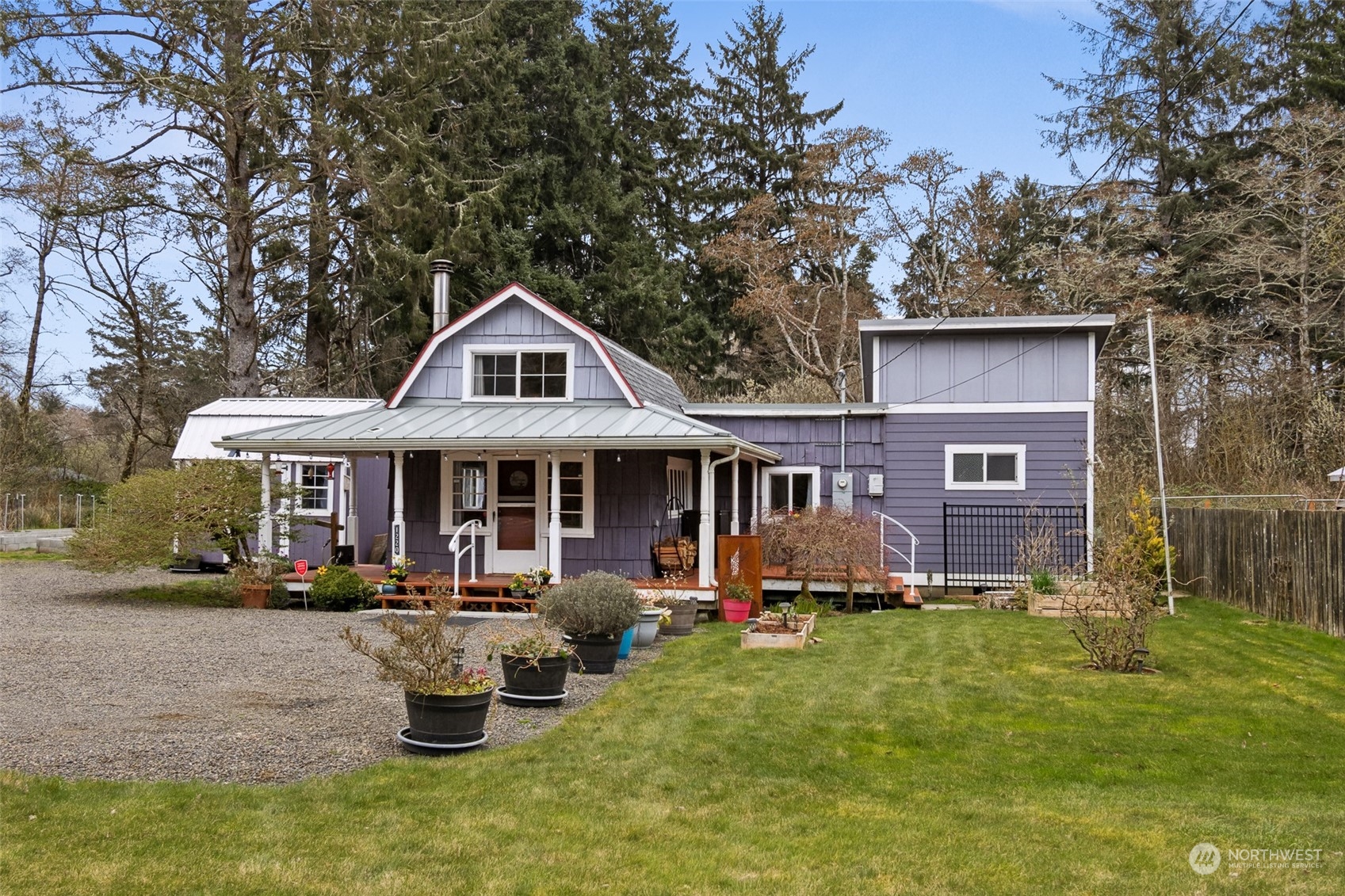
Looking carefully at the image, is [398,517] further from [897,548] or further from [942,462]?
[942,462]

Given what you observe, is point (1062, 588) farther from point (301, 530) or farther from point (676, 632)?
point (301, 530)

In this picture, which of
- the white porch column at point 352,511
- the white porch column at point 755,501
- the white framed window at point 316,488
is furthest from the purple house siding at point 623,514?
the white framed window at point 316,488

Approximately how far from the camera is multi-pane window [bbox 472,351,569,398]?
16016 millimetres

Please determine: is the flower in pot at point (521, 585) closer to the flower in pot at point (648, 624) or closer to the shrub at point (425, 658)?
the flower in pot at point (648, 624)

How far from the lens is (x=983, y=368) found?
1652 centimetres

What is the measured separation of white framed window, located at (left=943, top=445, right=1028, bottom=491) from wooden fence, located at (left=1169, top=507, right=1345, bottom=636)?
2857 mm

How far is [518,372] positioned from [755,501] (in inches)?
182

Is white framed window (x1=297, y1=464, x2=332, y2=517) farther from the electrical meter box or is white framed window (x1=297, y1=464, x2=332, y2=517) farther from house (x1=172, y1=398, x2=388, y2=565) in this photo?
the electrical meter box

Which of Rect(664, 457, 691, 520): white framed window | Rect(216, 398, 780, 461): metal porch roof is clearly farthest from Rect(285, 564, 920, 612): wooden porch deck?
Rect(216, 398, 780, 461): metal porch roof

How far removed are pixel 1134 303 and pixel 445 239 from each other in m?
18.4

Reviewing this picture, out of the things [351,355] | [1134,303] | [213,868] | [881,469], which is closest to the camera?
[213,868]

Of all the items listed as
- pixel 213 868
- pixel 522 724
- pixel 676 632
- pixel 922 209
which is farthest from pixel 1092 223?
pixel 213 868

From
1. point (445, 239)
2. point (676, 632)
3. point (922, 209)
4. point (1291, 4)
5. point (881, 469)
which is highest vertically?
point (1291, 4)

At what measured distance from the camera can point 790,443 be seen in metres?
17.1
